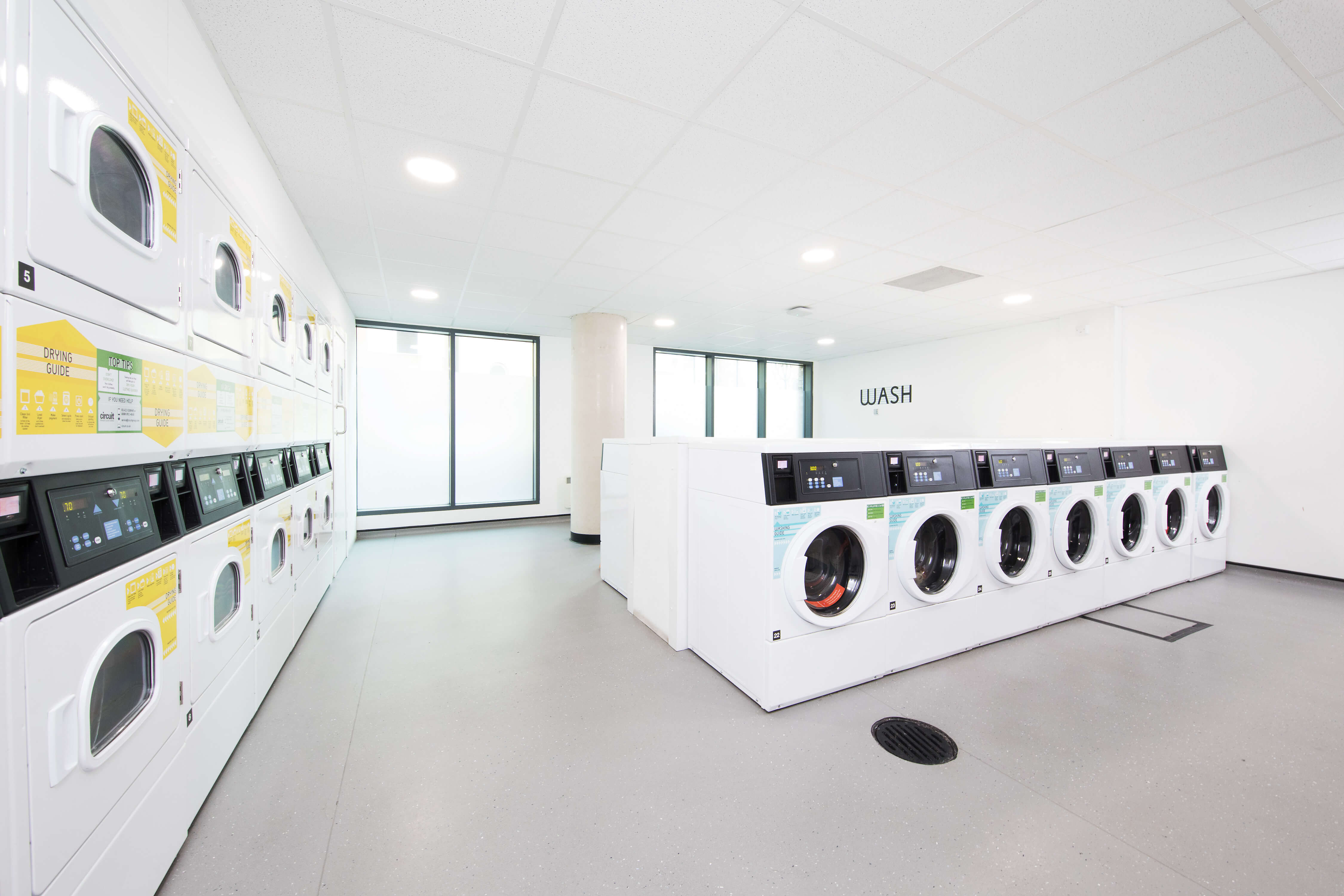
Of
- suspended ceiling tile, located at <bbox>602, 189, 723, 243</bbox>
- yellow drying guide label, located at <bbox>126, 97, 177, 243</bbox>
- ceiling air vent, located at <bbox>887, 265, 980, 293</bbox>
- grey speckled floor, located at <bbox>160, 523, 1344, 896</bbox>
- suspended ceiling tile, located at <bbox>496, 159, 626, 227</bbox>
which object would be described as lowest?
grey speckled floor, located at <bbox>160, 523, 1344, 896</bbox>

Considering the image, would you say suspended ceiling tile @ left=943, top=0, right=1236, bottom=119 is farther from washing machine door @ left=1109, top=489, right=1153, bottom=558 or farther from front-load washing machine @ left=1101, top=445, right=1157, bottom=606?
washing machine door @ left=1109, top=489, right=1153, bottom=558

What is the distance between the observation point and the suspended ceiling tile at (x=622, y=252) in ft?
11.0

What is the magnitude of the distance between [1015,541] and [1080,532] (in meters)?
0.79

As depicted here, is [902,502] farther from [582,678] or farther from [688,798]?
[582,678]

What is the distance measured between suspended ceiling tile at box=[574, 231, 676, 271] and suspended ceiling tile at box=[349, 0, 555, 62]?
1.55 m

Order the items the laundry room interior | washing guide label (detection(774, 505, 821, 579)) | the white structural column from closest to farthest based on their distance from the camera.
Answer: the laundry room interior < washing guide label (detection(774, 505, 821, 579)) < the white structural column

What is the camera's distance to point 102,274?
976 millimetres

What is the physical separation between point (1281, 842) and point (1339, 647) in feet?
7.63

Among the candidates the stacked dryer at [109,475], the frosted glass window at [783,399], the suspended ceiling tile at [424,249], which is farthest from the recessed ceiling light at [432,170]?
the frosted glass window at [783,399]

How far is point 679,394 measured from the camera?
7715 millimetres

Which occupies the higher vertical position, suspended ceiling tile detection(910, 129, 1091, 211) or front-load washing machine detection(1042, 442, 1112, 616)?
suspended ceiling tile detection(910, 129, 1091, 211)

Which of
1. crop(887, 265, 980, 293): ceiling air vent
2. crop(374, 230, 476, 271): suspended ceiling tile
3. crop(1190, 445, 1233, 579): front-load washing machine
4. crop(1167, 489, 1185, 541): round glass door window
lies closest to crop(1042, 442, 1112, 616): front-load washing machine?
crop(1167, 489, 1185, 541): round glass door window

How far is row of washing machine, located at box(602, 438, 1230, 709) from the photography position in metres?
2.01

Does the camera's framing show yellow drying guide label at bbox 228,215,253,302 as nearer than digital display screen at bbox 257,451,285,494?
Yes
